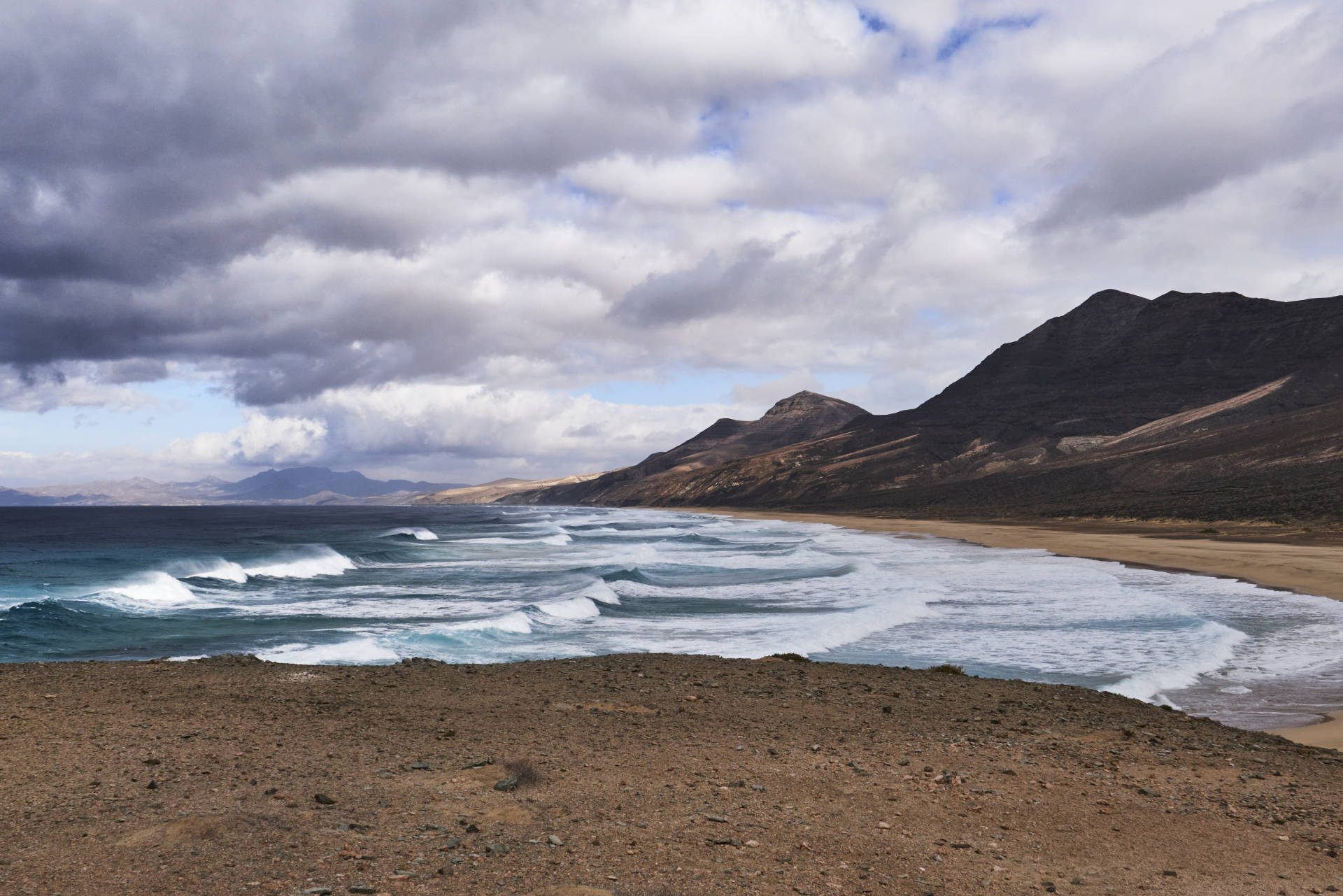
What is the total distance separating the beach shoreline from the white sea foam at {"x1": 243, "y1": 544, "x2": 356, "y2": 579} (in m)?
38.9

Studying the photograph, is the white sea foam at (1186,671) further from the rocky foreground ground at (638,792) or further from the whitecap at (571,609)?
the whitecap at (571,609)

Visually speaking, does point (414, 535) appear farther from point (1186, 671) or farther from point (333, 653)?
point (1186, 671)

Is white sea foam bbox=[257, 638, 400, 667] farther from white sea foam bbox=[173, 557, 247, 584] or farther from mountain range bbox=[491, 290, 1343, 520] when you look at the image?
mountain range bbox=[491, 290, 1343, 520]

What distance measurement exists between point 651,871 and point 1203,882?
3817mm

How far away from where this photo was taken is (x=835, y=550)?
4841cm

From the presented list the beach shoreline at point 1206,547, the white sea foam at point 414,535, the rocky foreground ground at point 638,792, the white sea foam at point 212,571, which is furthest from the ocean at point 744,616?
the white sea foam at point 414,535

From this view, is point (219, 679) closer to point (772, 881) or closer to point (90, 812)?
point (90, 812)

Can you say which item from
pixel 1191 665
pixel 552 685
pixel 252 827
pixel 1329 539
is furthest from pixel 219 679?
pixel 1329 539

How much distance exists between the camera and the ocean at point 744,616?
1516 cm

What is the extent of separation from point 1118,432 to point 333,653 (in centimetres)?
13627

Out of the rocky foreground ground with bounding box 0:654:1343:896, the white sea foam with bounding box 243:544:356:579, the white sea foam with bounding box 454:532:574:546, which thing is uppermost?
the rocky foreground ground with bounding box 0:654:1343:896

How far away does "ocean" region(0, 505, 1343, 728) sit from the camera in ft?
49.8

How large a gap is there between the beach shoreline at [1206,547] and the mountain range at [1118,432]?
6.08m

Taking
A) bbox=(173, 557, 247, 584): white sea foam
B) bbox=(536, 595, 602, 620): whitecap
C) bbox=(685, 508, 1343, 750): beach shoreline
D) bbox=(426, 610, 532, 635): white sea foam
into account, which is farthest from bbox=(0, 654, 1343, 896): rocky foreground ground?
bbox=(173, 557, 247, 584): white sea foam
